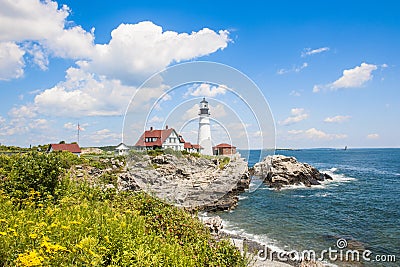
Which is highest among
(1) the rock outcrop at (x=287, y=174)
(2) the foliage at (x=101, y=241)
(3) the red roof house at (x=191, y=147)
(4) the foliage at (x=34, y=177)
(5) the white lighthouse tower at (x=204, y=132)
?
(5) the white lighthouse tower at (x=204, y=132)

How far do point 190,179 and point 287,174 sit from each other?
49.4ft

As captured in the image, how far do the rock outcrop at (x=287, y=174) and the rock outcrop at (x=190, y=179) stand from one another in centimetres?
596

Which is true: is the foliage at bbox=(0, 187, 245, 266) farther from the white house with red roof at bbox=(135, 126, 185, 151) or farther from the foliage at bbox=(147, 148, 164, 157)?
the white house with red roof at bbox=(135, 126, 185, 151)

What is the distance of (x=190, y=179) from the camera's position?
29062 millimetres

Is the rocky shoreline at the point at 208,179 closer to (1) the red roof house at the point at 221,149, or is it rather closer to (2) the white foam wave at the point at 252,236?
(2) the white foam wave at the point at 252,236

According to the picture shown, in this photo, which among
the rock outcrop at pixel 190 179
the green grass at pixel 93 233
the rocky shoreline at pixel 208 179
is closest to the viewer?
the green grass at pixel 93 233

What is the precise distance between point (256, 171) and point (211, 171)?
17.7m

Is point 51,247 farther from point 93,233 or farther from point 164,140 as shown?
point 164,140

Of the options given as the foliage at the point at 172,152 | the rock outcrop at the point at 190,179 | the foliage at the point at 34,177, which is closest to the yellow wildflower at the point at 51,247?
the foliage at the point at 34,177

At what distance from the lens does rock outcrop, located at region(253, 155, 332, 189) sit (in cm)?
3750

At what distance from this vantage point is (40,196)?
905 cm

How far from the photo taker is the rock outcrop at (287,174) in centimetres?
3750

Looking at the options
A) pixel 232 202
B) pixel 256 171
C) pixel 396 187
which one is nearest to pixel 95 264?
pixel 232 202

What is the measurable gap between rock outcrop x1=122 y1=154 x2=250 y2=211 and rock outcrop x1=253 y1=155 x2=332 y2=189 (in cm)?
596
